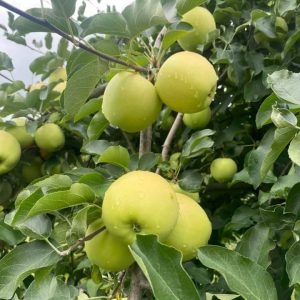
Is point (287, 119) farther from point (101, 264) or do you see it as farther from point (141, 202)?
point (101, 264)

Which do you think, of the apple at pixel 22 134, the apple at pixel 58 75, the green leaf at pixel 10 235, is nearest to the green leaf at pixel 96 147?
the green leaf at pixel 10 235

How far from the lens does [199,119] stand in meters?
1.31

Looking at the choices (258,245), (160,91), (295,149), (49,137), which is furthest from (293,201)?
(49,137)

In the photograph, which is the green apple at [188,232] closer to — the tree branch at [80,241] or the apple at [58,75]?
the tree branch at [80,241]

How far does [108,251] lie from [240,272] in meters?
0.25

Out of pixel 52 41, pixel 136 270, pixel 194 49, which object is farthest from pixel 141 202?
pixel 52 41

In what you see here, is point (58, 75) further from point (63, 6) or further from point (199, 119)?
point (63, 6)

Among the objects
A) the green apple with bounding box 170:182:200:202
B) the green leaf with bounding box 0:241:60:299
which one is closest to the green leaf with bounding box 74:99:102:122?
the green apple with bounding box 170:182:200:202

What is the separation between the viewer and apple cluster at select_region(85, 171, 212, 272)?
77cm

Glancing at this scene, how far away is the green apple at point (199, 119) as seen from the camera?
131cm

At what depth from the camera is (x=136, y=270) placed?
902 millimetres

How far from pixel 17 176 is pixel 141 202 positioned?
93 cm

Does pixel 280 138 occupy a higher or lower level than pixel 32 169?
higher

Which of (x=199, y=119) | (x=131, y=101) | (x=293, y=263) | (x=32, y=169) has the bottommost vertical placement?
(x=32, y=169)
